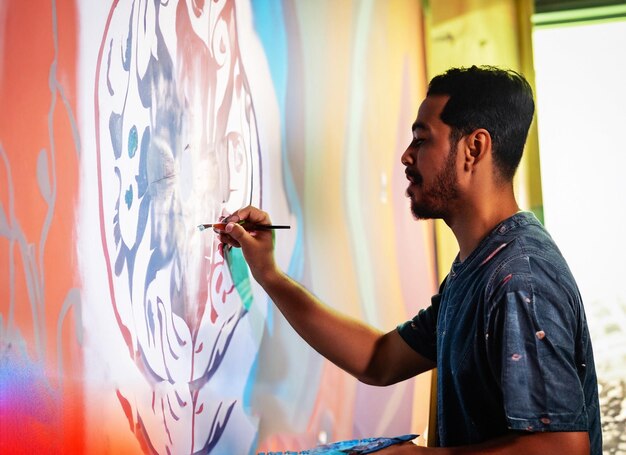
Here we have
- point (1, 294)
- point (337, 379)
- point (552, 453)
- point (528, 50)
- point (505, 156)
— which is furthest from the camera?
point (528, 50)

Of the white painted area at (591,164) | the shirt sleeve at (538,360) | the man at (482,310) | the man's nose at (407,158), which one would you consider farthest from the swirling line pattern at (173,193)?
the white painted area at (591,164)

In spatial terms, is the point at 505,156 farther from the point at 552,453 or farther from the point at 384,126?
the point at 384,126

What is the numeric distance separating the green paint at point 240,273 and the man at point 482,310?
0.15 feet

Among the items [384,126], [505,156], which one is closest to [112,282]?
[505,156]

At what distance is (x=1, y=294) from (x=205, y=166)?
1.81 ft

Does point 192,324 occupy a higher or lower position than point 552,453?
higher

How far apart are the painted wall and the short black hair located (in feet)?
1.48

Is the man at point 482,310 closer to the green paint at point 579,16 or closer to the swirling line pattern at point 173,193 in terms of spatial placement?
the swirling line pattern at point 173,193

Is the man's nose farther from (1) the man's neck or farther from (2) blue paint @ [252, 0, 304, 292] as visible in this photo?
(2) blue paint @ [252, 0, 304, 292]

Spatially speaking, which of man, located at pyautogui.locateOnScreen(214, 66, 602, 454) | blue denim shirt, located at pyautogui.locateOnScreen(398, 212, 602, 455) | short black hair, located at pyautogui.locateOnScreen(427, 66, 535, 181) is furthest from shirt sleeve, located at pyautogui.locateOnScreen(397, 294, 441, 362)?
short black hair, located at pyautogui.locateOnScreen(427, 66, 535, 181)

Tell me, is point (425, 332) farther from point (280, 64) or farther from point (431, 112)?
point (280, 64)

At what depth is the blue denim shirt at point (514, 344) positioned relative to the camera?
3.56 ft

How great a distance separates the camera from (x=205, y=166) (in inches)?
55.2

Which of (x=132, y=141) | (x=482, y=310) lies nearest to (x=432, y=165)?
(x=482, y=310)
